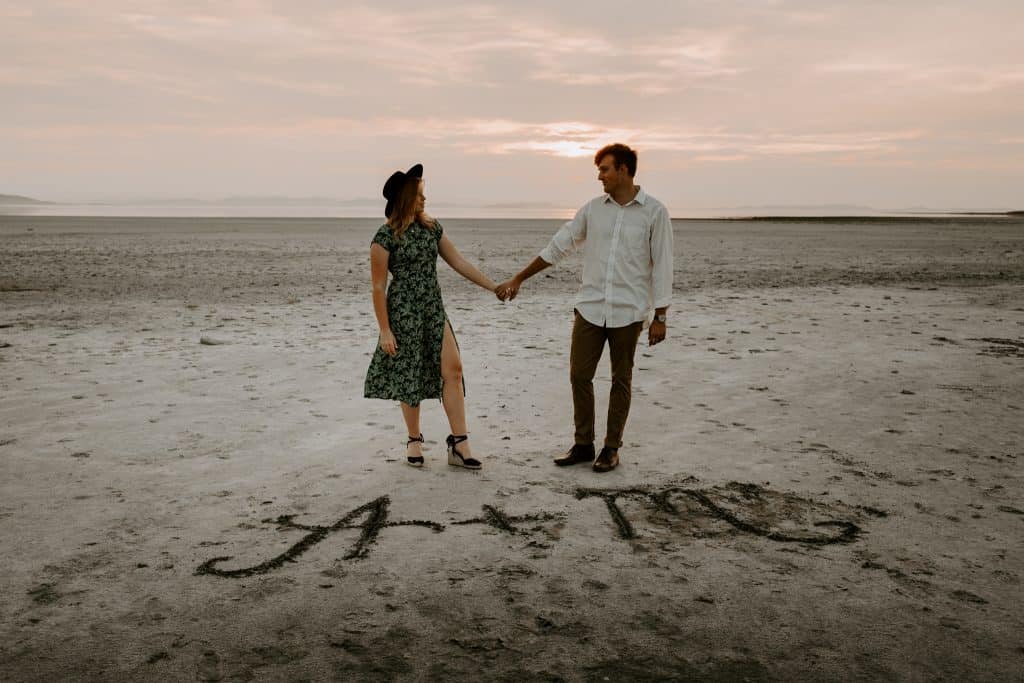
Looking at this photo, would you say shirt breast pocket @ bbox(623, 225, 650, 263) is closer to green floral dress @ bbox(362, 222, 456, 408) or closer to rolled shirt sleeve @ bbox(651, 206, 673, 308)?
rolled shirt sleeve @ bbox(651, 206, 673, 308)

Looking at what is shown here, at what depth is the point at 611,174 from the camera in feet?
17.1

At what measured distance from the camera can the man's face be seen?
5227 millimetres

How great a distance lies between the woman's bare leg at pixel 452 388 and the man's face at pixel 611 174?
1.37 m

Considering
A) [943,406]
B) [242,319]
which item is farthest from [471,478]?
[242,319]

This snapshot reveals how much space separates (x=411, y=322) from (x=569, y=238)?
1.21m

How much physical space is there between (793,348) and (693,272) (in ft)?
33.2

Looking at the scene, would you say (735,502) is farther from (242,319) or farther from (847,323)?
(242,319)

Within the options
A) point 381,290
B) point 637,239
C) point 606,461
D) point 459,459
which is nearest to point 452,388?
point 459,459

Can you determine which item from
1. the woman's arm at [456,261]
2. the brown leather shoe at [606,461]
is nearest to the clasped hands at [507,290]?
the woman's arm at [456,261]

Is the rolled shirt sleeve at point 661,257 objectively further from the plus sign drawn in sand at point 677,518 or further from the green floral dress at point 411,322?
the green floral dress at point 411,322

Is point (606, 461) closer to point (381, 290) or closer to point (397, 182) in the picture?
point (381, 290)

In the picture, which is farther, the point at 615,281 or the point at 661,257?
the point at 615,281

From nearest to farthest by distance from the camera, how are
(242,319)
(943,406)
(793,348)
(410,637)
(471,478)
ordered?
(410,637) → (471,478) → (943,406) → (793,348) → (242,319)

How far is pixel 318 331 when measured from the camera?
10812 millimetres
